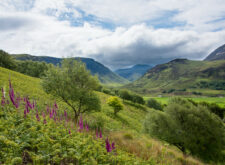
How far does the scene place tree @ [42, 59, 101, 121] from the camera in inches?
794

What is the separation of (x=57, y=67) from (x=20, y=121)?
14044mm

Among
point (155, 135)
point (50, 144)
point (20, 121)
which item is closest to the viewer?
point (50, 144)

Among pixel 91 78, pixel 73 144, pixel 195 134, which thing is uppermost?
pixel 91 78

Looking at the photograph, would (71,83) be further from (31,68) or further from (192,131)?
(31,68)

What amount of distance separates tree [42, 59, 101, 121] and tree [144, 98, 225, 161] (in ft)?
55.2

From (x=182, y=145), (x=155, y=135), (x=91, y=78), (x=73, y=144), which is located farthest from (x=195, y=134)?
(x=73, y=144)

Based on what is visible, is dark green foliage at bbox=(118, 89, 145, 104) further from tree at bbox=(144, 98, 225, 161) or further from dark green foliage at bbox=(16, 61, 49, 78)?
tree at bbox=(144, 98, 225, 161)

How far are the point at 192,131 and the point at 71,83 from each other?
25.3 meters

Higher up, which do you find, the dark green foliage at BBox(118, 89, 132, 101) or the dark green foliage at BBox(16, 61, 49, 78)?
the dark green foliage at BBox(16, 61, 49, 78)

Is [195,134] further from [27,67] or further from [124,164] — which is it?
[27,67]

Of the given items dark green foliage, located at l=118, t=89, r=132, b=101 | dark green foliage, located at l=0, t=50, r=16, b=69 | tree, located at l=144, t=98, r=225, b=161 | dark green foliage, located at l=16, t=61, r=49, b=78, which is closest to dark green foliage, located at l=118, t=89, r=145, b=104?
dark green foliage, located at l=118, t=89, r=132, b=101

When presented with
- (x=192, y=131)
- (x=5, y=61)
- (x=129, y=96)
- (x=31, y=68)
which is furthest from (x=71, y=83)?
(x=31, y=68)

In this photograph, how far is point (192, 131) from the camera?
26.9 metres

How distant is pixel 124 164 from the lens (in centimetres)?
713
